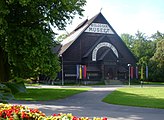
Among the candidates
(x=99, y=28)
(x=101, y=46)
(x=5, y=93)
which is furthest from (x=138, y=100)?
(x=99, y=28)

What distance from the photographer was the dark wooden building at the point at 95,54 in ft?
191

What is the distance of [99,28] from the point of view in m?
61.7

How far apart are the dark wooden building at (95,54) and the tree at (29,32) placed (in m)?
31.4

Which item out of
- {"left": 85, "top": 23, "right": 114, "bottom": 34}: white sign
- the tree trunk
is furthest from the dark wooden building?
the tree trunk

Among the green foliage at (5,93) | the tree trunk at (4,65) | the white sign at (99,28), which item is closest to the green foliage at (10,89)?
the green foliage at (5,93)

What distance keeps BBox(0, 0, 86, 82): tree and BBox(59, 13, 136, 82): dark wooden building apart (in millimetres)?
31411

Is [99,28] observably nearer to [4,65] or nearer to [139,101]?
[4,65]

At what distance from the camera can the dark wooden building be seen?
5819cm

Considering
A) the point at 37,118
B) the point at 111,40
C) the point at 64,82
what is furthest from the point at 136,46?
the point at 37,118

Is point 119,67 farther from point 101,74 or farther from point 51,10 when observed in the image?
point 51,10

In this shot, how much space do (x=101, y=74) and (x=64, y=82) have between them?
794cm

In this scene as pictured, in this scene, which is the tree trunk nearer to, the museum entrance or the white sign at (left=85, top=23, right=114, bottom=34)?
the museum entrance

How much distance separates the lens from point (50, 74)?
2625 centimetres

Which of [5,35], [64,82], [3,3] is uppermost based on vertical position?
[3,3]
